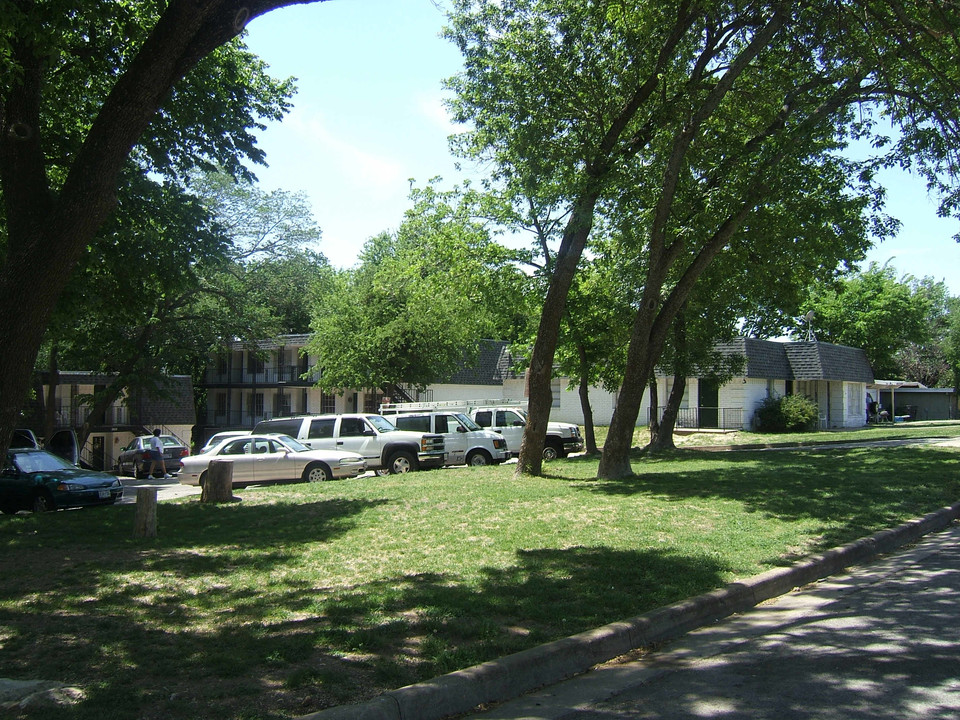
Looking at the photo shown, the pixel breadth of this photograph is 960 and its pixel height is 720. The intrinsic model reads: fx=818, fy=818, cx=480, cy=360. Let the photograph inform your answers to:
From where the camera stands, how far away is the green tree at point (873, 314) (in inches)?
2110

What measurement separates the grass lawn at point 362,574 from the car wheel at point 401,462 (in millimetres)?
6886

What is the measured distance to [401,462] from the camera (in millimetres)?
22875

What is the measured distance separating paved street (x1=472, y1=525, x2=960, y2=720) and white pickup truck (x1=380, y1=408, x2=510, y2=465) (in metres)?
17.3

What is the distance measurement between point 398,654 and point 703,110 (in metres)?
11.9

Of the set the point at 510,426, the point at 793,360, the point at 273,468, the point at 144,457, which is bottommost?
the point at 144,457

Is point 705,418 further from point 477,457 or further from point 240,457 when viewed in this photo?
point 240,457

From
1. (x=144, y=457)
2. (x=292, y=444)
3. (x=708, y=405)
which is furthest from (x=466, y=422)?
(x=708, y=405)

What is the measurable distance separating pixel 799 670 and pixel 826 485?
963 centimetres

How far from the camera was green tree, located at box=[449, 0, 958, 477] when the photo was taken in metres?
14.7

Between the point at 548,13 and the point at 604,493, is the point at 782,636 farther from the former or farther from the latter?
the point at 548,13

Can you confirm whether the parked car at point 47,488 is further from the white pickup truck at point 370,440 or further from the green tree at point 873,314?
the green tree at point 873,314

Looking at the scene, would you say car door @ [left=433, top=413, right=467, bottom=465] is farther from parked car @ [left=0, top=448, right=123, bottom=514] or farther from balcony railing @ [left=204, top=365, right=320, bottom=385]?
balcony railing @ [left=204, top=365, right=320, bottom=385]

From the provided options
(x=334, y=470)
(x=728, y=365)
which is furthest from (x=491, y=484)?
(x=728, y=365)

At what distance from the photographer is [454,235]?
22.3 meters
